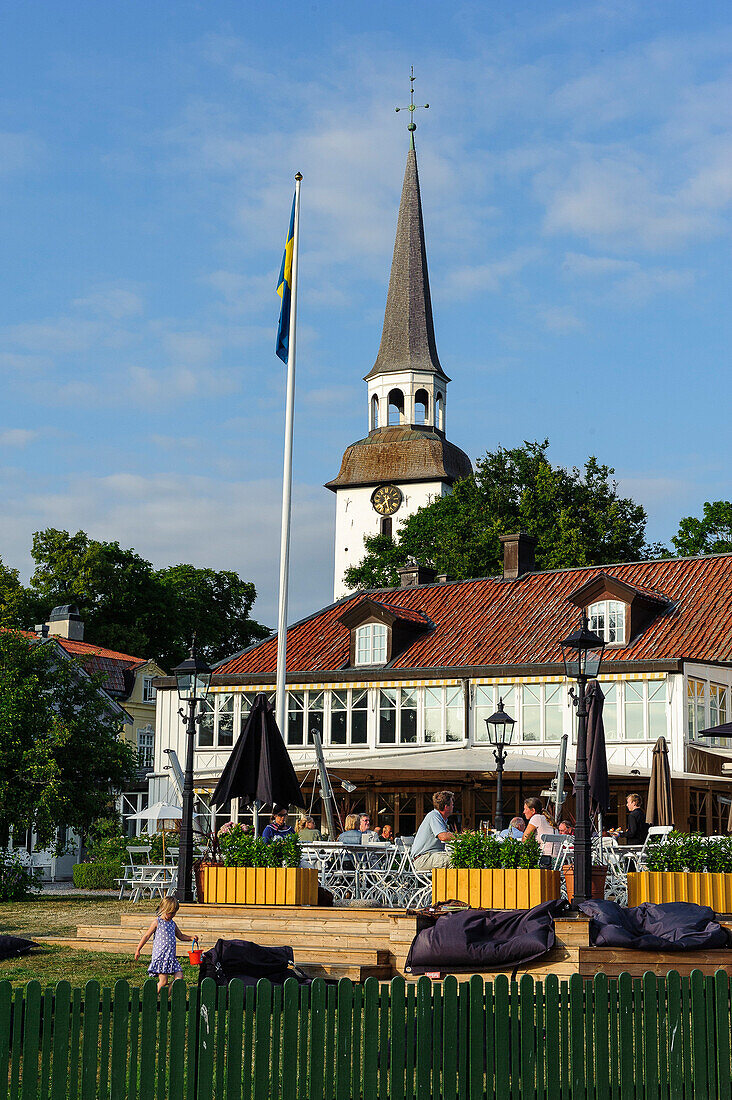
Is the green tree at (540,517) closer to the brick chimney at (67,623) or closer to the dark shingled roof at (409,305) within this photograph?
the brick chimney at (67,623)

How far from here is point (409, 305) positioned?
3378 inches

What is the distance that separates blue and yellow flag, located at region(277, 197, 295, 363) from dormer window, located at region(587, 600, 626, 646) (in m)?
13.6

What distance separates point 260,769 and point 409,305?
228 ft

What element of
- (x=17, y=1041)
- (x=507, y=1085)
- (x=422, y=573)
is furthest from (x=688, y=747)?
(x=17, y=1041)

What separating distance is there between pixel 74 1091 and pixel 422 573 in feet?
122

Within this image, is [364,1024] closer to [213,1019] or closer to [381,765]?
[213,1019]

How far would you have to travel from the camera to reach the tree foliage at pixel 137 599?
205 feet

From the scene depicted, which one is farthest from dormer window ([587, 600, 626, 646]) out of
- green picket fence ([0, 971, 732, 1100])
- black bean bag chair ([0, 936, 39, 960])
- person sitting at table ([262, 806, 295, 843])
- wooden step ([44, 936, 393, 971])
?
green picket fence ([0, 971, 732, 1100])

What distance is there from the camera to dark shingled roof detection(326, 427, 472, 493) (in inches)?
3159

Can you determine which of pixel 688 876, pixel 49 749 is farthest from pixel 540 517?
Answer: pixel 688 876

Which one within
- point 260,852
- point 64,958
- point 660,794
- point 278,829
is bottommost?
point 64,958

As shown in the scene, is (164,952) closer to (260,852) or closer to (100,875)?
(260,852)

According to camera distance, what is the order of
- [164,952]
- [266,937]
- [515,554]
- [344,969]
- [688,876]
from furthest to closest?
[515,554] → [266,937] → [688,876] → [344,969] → [164,952]

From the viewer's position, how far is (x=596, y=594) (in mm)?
36094
